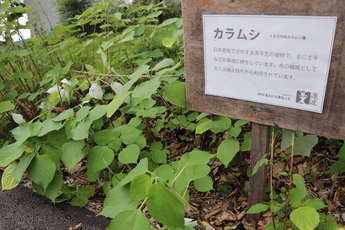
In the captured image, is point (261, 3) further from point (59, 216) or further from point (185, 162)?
point (59, 216)

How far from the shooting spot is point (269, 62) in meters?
1.20

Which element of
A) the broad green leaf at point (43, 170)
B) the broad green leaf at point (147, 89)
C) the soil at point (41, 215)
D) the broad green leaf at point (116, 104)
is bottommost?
the soil at point (41, 215)

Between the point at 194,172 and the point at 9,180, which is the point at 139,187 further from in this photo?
the point at 9,180

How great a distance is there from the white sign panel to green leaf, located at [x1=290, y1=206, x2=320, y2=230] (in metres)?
0.37

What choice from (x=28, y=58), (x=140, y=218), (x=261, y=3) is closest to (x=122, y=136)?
(x=140, y=218)

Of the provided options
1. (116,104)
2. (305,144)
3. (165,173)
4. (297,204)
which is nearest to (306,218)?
(297,204)

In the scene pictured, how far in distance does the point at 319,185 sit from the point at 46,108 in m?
1.83

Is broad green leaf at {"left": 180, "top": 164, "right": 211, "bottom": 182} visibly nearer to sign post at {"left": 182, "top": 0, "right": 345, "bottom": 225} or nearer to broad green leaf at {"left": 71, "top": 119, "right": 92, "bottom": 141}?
sign post at {"left": 182, "top": 0, "right": 345, "bottom": 225}

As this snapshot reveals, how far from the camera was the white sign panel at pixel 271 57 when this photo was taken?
1.09m

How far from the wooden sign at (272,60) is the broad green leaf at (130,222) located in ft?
2.18

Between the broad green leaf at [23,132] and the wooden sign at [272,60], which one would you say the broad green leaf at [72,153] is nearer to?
the broad green leaf at [23,132]

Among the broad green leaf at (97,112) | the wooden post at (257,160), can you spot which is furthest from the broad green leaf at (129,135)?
the wooden post at (257,160)

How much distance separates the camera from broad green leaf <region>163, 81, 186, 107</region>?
1.57m

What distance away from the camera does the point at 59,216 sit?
188 cm
